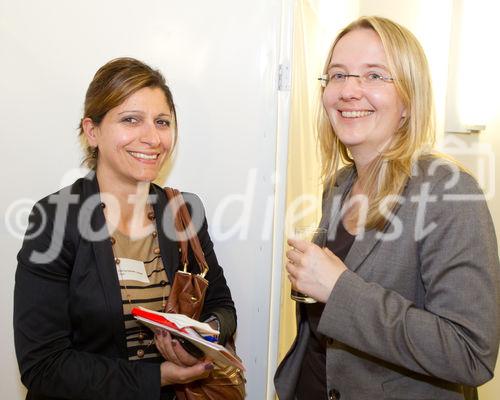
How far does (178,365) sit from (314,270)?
21.1 inches

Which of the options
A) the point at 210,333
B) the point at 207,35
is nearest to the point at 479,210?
the point at 210,333

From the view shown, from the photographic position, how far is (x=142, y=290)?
4.82 ft

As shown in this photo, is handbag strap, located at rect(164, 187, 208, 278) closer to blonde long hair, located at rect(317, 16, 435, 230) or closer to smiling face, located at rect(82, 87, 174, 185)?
smiling face, located at rect(82, 87, 174, 185)

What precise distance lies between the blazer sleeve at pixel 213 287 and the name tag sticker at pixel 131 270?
19 cm

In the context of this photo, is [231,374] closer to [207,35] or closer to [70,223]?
[70,223]

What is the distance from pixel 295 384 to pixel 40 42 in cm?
139

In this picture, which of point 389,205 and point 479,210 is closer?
point 479,210

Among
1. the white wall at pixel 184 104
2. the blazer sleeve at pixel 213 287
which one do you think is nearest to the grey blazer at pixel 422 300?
the blazer sleeve at pixel 213 287

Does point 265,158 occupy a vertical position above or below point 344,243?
above

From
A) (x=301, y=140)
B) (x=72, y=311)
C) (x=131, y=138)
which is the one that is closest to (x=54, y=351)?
(x=72, y=311)

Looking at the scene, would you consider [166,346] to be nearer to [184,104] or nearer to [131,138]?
[131,138]

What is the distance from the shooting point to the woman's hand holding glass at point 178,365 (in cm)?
136

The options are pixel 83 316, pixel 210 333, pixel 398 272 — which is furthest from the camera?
pixel 83 316

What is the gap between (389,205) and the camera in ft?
3.82
